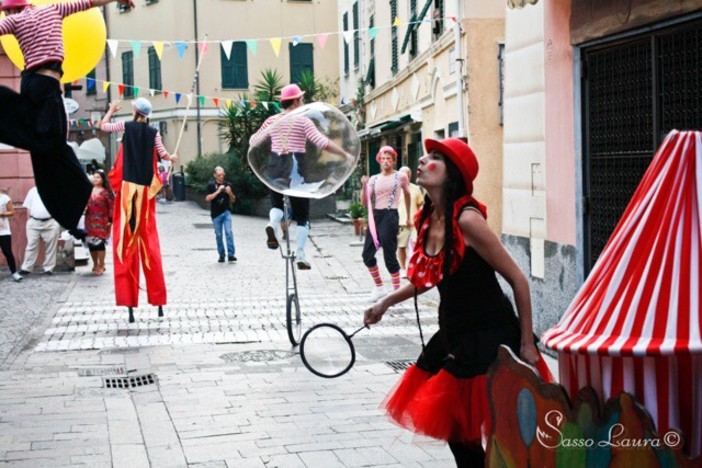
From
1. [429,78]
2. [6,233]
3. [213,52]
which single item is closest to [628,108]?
[6,233]

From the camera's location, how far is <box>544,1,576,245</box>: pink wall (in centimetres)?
910

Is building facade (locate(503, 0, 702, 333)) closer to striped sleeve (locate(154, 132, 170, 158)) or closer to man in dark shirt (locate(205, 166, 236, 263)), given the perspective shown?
striped sleeve (locate(154, 132, 170, 158))

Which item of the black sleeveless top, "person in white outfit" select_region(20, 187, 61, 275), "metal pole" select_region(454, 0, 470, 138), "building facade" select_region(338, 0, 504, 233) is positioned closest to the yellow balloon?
the black sleeveless top

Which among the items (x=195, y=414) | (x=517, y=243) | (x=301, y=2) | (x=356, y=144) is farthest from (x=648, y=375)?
(x=301, y=2)

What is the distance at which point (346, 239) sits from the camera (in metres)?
24.4

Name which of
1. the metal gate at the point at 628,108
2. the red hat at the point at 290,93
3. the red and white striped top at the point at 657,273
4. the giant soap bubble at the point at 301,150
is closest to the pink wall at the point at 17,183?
the red hat at the point at 290,93

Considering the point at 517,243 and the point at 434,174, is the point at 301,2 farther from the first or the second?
the point at 434,174

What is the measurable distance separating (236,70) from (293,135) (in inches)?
1359

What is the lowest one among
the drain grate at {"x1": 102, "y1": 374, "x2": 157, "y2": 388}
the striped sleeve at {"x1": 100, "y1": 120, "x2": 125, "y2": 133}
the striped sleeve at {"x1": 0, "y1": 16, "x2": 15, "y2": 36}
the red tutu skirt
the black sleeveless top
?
the drain grate at {"x1": 102, "y1": 374, "x2": 157, "y2": 388}

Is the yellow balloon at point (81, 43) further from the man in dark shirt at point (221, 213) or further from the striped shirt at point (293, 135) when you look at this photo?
the man in dark shirt at point (221, 213)

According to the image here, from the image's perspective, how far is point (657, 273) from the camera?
302 cm

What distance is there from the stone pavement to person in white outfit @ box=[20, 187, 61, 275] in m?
1.70

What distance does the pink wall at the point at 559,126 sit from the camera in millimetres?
9102

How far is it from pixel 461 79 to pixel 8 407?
12375mm
